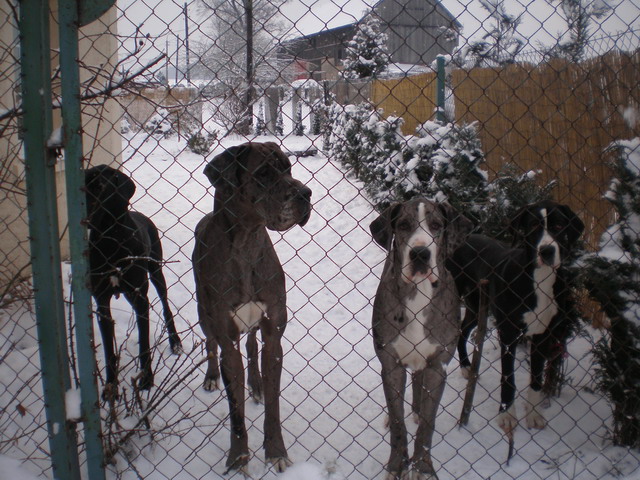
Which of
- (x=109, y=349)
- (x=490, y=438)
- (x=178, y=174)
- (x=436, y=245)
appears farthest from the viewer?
(x=178, y=174)

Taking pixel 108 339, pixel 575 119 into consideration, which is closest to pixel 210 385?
pixel 108 339

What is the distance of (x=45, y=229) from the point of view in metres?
2.29

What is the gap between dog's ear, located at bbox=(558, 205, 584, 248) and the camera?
3418 millimetres

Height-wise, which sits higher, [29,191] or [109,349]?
[29,191]

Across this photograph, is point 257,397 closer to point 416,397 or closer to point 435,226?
point 416,397

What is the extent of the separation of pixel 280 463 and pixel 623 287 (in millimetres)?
2053

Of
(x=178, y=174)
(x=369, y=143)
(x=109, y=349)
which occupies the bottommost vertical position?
(x=109, y=349)

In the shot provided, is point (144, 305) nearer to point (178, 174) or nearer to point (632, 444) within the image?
point (632, 444)

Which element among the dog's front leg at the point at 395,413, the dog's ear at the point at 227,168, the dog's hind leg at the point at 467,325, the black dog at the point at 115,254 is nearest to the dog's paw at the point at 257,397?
the black dog at the point at 115,254

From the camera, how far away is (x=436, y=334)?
3168 mm

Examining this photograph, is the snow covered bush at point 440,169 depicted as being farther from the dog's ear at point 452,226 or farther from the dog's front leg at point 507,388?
the dog's front leg at point 507,388

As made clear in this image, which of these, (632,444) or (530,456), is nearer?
(632,444)

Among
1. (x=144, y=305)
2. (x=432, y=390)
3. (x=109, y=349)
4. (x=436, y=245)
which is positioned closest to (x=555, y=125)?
(x=436, y=245)

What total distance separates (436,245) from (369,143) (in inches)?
259
